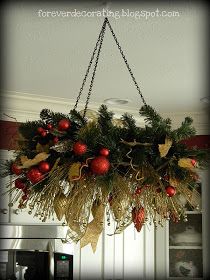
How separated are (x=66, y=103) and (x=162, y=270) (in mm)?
1715

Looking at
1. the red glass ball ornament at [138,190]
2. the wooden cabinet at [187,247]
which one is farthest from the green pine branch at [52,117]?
the wooden cabinet at [187,247]

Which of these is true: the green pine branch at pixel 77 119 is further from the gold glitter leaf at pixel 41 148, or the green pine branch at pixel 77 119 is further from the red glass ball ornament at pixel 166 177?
the red glass ball ornament at pixel 166 177

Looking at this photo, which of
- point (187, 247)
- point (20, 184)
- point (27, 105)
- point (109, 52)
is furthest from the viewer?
point (187, 247)

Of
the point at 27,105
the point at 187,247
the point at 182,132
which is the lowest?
the point at 187,247

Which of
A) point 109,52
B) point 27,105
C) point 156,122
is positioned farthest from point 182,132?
point 27,105

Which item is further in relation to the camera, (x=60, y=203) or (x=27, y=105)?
(x=27, y=105)

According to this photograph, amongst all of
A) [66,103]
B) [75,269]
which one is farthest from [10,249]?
[66,103]

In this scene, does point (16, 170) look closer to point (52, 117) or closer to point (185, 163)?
point (52, 117)

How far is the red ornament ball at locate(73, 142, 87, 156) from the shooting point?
1522mm

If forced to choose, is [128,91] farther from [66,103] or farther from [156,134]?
[156,134]

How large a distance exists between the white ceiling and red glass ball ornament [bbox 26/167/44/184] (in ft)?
3.04

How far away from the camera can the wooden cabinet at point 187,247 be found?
4148mm

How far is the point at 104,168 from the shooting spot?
150cm

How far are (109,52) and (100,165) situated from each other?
1431 mm
